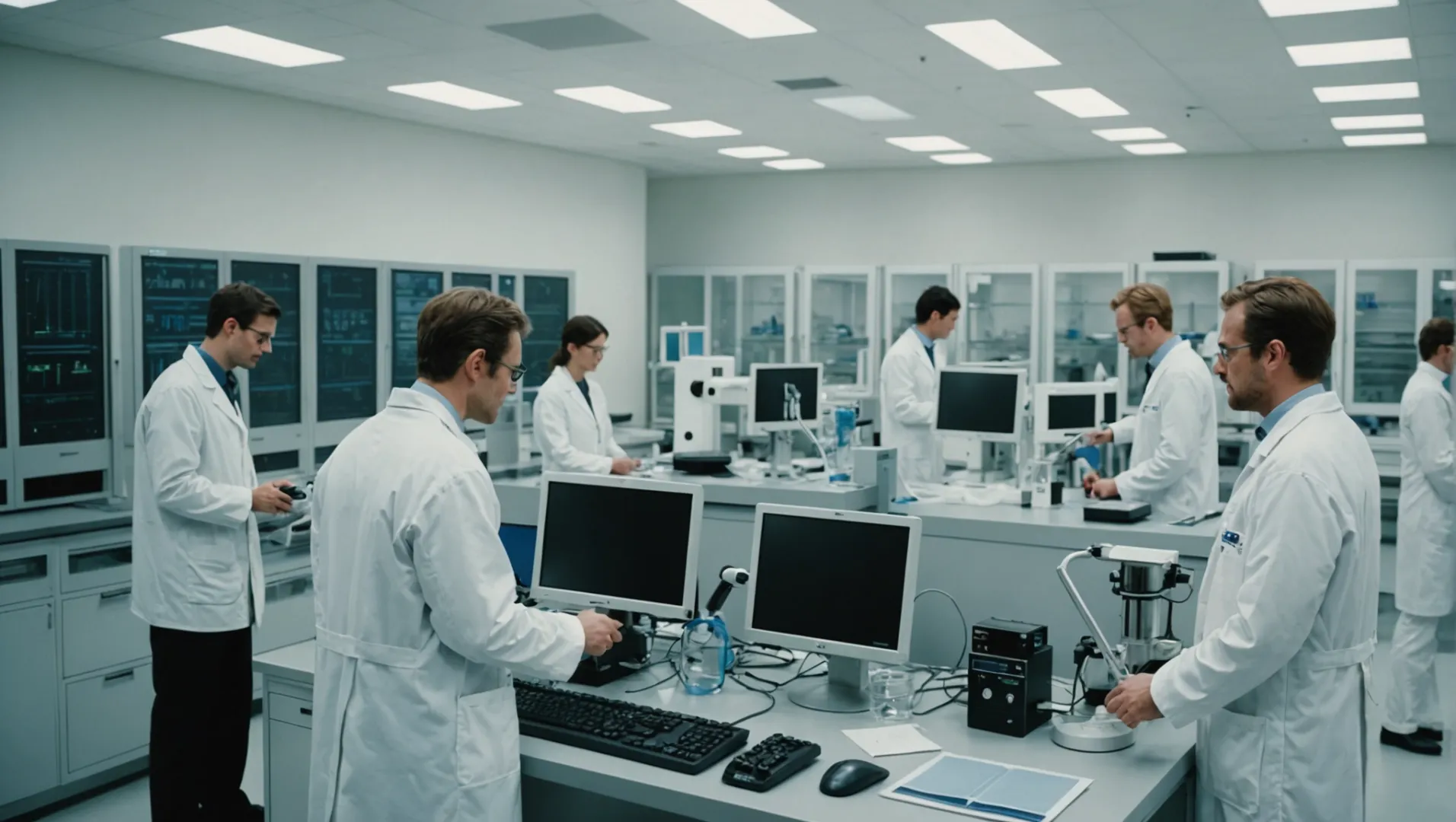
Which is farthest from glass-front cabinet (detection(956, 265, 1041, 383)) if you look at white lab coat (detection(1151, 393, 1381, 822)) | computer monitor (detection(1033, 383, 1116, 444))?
white lab coat (detection(1151, 393, 1381, 822))

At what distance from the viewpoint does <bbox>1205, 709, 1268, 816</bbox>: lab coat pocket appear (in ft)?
6.09

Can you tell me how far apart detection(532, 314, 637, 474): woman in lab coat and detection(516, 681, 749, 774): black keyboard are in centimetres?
216

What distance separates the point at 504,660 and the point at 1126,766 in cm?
110

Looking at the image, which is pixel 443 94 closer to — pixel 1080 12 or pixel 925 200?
pixel 1080 12

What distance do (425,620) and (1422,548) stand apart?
366cm

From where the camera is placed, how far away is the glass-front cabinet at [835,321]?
8.62 metres

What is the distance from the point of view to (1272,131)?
6.81 m

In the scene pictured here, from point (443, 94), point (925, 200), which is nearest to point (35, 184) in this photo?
point (443, 94)

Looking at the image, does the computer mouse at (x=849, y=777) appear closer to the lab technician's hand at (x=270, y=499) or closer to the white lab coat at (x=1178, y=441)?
the lab technician's hand at (x=270, y=499)

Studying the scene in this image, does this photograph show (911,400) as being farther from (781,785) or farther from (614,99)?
(781,785)

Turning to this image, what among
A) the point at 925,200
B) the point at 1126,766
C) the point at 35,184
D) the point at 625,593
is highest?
the point at 925,200

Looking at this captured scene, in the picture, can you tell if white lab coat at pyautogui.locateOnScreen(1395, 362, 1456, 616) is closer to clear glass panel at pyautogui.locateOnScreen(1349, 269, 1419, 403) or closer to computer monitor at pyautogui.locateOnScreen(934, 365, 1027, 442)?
computer monitor at pyautogui.locateOnScreen(934, 365, 1027, 442)

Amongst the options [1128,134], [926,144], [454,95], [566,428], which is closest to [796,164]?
[926,144]

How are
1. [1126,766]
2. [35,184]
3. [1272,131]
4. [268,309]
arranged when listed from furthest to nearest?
1. [1272,131]
2. [35,184]
3. [268,309]
4. [1126,766]
